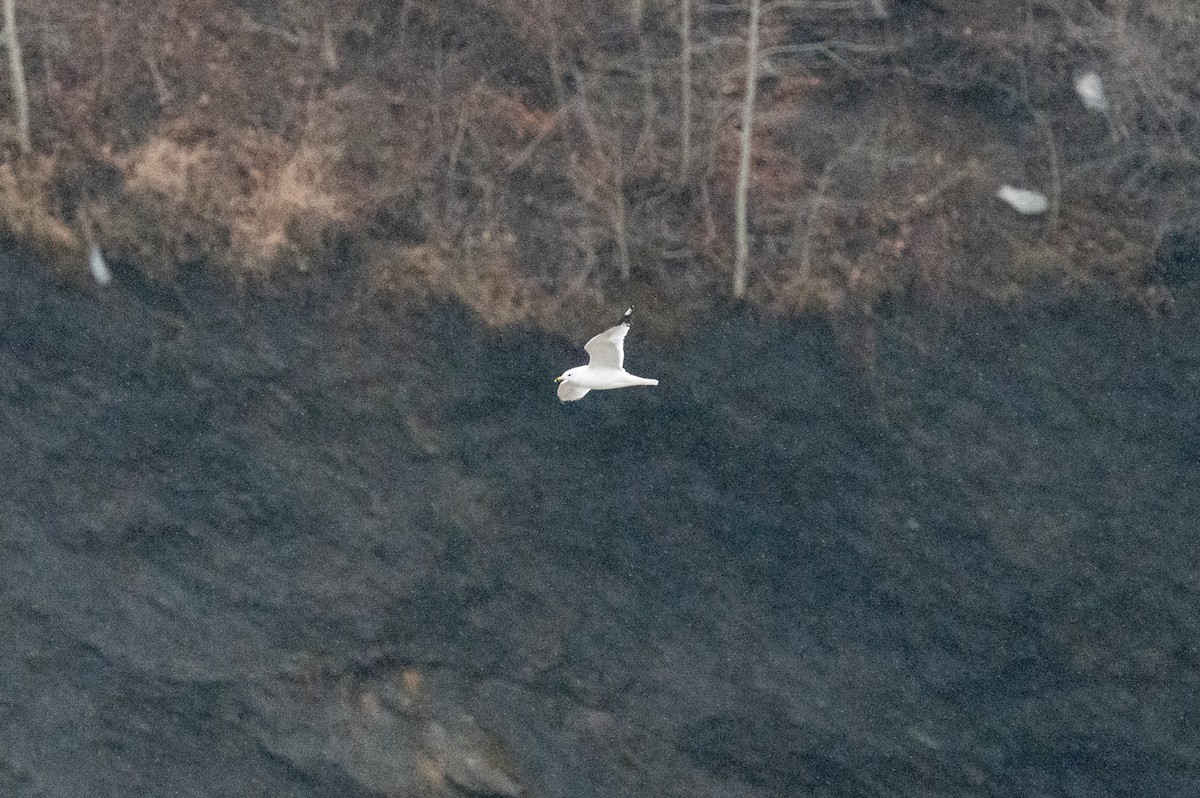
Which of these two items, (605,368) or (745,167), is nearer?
(605,368)

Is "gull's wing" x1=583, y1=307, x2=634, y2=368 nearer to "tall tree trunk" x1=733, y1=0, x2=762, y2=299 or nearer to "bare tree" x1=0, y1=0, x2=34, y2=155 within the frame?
"tall tree trunk" x1=733, y1=0, x2=762, y2=299

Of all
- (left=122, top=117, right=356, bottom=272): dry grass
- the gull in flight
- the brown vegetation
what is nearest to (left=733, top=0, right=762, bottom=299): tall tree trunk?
the brown vegetation

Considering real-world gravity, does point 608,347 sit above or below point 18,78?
below

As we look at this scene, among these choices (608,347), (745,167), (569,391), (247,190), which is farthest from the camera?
(247,190)

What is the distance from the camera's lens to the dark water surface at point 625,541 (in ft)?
19.1

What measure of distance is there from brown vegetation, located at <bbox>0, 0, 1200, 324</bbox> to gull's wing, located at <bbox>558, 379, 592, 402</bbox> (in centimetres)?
62

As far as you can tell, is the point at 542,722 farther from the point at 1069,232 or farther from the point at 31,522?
the point at 1069,232

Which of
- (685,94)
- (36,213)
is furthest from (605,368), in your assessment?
(36,213)

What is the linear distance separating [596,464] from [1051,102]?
2.77 m

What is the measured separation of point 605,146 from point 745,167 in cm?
68

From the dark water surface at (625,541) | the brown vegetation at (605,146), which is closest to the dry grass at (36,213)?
the brown vegetation at (605,146)

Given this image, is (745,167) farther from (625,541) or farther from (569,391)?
(625,541)

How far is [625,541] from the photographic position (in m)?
6.07

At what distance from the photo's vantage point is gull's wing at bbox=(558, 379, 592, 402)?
17.8ft
